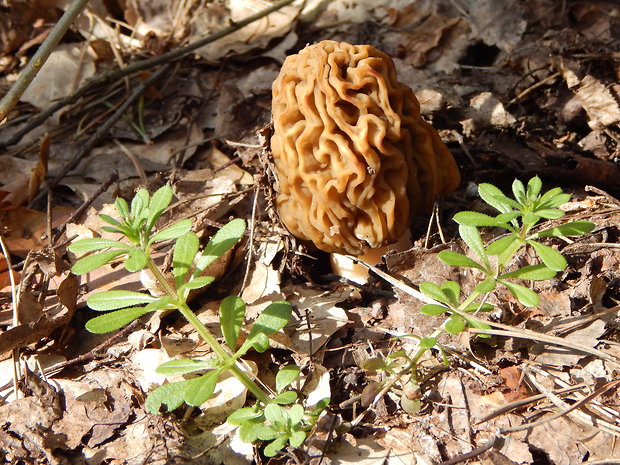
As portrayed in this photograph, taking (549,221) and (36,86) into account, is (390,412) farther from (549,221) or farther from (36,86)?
(36,86)

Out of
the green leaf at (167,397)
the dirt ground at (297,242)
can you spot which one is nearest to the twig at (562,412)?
the dirt ground at (297,242)

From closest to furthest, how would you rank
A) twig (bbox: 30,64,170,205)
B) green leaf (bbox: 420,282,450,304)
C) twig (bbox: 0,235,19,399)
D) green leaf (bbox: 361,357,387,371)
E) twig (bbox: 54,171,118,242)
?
green leaf (bbox: 420,282,450,304), green leaf (bbox: 361,357,387,371), twig (bbox: 0,235,19,399), twig (bbox: 54,171,118,242), twig (bbox: 30,64,170,205)

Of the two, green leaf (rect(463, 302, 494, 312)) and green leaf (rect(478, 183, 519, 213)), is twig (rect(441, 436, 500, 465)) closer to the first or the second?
green leaf (rect(463, 302, 494, 312))

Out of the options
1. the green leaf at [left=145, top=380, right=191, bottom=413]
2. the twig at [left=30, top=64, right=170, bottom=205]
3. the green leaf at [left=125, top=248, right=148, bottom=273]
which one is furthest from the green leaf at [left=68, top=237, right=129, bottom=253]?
the twig at [left=30, top=64, right=170, bottom=205]

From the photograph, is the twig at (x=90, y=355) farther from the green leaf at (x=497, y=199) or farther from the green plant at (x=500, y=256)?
the green leaf at (x=497, y=199)

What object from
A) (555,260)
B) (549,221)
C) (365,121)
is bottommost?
(549,221)

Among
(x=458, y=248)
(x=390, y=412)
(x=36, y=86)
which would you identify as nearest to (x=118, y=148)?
(x=36, y=86)
